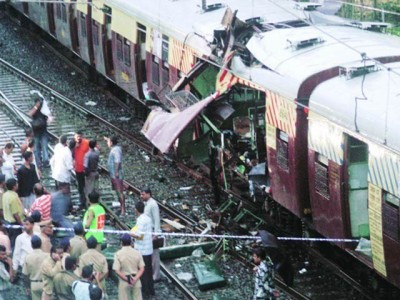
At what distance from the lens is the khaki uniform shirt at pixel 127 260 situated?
44.8 feet

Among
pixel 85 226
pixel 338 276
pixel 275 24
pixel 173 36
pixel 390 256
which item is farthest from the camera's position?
pixel 173 36

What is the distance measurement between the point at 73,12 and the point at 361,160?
14184 mm

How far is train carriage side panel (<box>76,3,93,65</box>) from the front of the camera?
85.5ft

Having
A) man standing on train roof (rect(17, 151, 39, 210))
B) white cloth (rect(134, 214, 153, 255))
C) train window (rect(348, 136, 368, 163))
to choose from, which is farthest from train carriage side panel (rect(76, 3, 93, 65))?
train window (rect(348, 136, 368, 163))

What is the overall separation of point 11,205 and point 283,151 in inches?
159

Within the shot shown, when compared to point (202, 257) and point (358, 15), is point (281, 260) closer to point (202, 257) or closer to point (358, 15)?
point (202, 257)

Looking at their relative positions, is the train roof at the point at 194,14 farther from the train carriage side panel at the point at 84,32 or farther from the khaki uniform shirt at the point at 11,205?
the khaki uniform shirt at the point at 11,205

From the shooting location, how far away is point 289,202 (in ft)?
53.6

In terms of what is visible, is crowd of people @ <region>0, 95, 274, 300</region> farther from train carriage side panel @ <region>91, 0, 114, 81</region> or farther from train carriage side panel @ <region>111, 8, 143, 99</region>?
train carriage side panel @ <region>91, 0, 114, 81</region>

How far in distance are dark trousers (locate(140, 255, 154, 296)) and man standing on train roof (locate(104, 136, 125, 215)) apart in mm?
2994

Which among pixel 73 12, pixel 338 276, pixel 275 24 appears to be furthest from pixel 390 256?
pixel 73 12

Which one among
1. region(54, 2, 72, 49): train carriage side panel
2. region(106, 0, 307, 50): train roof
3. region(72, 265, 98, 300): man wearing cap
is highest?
region(106, 0, 307, 50): train roof

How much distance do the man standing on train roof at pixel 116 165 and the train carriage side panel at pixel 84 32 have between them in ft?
27.4

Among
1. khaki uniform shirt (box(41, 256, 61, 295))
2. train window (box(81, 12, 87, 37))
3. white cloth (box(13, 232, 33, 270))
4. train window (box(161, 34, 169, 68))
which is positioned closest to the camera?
khaki uniform shirt (box(41, 256, 61, 295))
